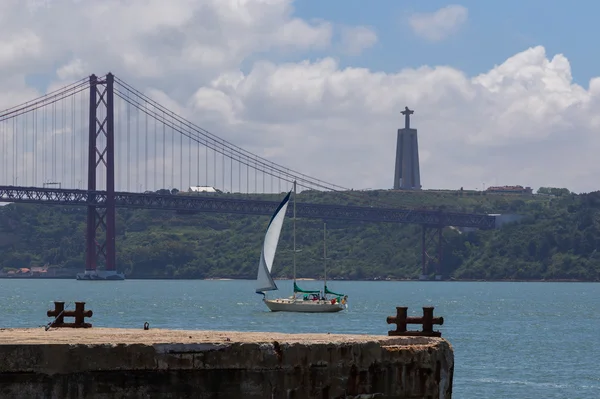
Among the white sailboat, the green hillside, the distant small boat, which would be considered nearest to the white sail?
the white sailboat

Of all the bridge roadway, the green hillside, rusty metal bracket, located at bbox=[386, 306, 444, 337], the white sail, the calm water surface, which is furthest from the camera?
the green hillside

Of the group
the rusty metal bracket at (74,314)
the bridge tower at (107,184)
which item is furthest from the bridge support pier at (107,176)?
the rusty metal bracket at (74,314)

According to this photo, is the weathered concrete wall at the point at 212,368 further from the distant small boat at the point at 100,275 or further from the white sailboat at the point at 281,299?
the distant small boat at the point at 100,275

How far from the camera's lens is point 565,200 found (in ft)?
597

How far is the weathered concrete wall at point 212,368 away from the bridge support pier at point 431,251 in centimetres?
14579

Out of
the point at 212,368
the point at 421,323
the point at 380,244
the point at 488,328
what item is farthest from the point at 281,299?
the point at 380,244

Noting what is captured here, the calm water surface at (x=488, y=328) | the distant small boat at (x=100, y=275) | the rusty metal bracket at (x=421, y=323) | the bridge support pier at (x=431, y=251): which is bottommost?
the calm water surface at (x=488, y=328)

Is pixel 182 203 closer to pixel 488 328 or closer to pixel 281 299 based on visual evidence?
pixel 281 299

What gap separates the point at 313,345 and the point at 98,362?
5.28ft

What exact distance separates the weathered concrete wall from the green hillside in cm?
15549

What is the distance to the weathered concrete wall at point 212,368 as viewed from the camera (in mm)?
9641

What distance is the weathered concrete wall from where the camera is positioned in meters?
9.64

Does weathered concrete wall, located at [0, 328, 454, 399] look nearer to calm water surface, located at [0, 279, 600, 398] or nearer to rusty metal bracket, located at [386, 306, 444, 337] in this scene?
rusty metal bracket, located at [386, 306, 444, 337]

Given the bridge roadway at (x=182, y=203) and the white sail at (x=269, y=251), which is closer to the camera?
the white sail at (x=269, y=251)
